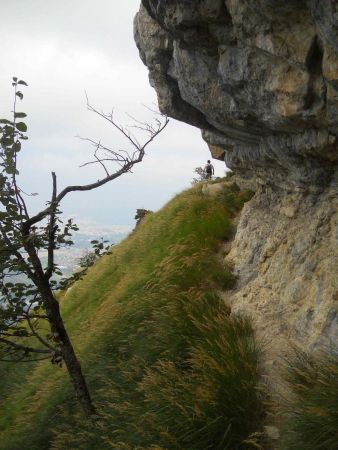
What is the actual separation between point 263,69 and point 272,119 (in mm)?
679

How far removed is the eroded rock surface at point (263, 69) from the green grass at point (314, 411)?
9.15 feet

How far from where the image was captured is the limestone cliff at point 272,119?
16.1ft

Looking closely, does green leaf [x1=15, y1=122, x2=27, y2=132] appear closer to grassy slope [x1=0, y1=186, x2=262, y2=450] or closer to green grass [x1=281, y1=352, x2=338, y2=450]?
grassy slope [x1=0, y1=186, x2=262, y2=450]

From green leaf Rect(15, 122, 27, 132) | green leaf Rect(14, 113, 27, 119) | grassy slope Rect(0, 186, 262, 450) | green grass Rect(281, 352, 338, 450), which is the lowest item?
green grass Rect(281, 352, 338, 450)

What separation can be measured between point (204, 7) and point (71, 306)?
11624 millimetres

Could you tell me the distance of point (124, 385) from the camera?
7520 mm

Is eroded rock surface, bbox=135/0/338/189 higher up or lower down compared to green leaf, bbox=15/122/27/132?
lower down

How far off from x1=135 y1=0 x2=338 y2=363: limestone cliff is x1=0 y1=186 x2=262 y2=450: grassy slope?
773 mm

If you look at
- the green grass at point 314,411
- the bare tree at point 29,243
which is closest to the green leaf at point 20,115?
the bare tree at point 29,243

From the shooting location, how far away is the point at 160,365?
24.2 feet

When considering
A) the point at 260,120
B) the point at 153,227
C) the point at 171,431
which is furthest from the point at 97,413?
the point at 153,227

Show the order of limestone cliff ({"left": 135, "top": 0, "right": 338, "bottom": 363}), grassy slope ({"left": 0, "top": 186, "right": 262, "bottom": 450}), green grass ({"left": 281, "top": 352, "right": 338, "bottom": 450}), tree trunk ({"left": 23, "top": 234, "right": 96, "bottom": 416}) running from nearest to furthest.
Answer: green grass ({"left": 281, "top": 352, "right": 338, "bottom": 450}) → limestone cliff ({"left": 135, "top": 0, "right": 338, "bottom": 363}) → grassy slope ({"left": 0, "top": 186, "right": 262, "bottom": 450}) → tree trunk ({"left": 23, "top": 234, "right": 96, "bottom": 416})

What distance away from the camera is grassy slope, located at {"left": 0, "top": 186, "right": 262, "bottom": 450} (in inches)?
224

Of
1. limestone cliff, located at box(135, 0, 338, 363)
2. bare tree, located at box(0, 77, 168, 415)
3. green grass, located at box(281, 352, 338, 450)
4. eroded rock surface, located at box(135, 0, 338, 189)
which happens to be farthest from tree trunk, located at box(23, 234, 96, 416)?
eroded rock surface, located at box(135, 0, 338, 189)
